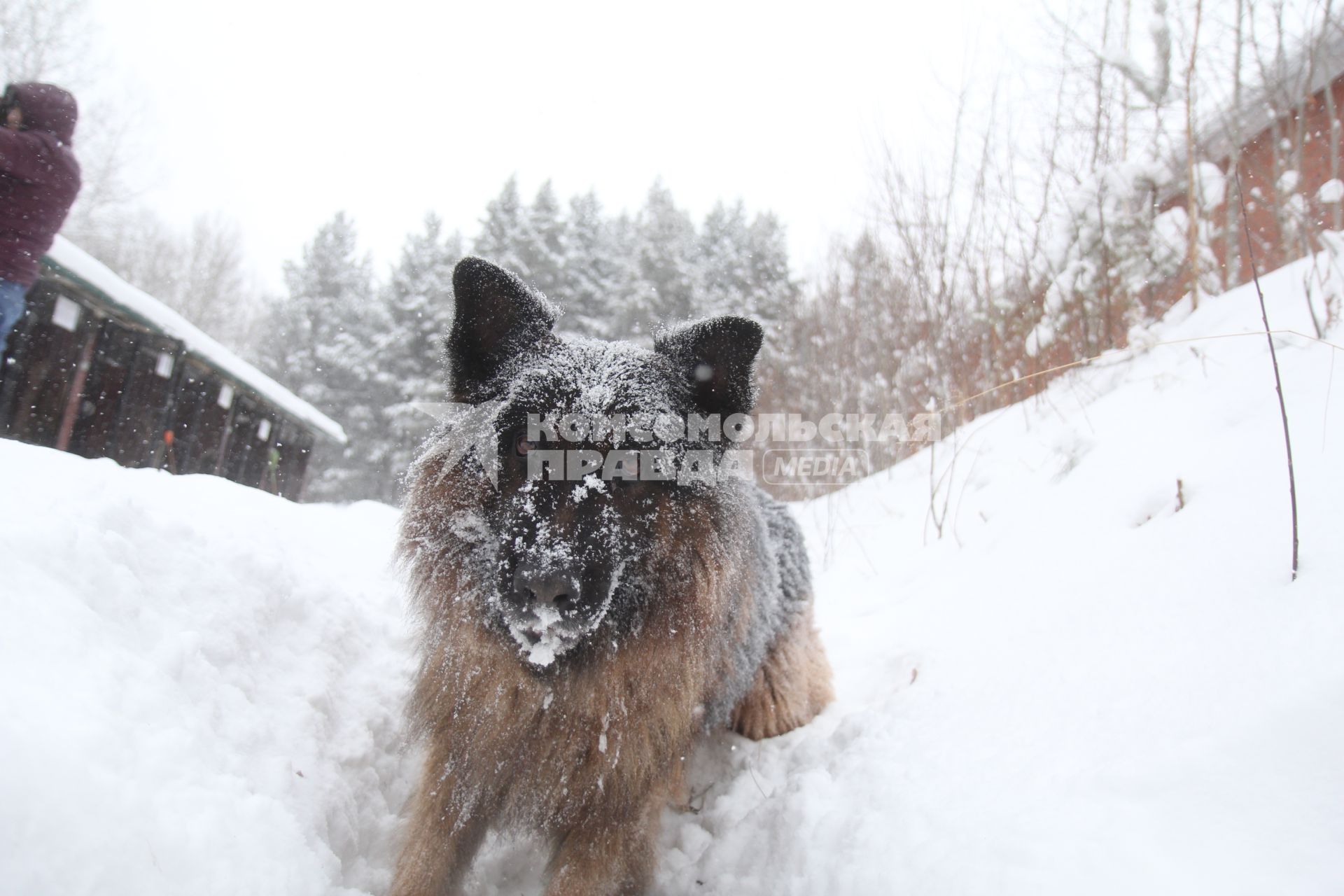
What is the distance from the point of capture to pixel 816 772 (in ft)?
7.53

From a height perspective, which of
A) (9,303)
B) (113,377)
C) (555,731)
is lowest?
(555,731)

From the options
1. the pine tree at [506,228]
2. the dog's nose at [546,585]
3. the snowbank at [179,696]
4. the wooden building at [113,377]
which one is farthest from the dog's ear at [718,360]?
the pine tree at [506,228]

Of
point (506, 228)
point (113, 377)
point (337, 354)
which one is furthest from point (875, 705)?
point (337, 354)

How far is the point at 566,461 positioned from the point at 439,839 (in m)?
1.24

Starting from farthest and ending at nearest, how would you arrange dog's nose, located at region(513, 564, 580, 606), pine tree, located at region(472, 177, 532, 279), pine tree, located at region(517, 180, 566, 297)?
pine tree, located at region(472, 177, 532, 279), pine tree, located at region(517, 180, 566, 297), dog's nose, located at region(513, 564, 580, 606)

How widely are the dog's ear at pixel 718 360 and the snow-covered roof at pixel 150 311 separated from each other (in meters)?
6.34

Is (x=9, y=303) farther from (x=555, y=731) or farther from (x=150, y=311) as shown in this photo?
(x=555, y=731)

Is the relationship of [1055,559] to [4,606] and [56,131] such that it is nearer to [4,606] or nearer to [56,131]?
[4,606]

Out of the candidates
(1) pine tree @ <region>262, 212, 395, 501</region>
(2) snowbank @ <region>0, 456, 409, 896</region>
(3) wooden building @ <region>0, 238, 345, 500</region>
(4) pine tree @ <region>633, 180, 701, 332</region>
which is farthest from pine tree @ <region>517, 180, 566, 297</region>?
(2) snowbank @ <region>0, 456, 409, 896</region>

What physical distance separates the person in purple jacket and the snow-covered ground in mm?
2760

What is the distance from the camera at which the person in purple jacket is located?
4.01 metres

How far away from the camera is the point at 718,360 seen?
7.55ft

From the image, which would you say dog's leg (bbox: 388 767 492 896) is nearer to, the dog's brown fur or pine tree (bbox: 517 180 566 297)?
the dog's brown fur

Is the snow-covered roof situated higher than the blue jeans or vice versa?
the snow-covered roof
